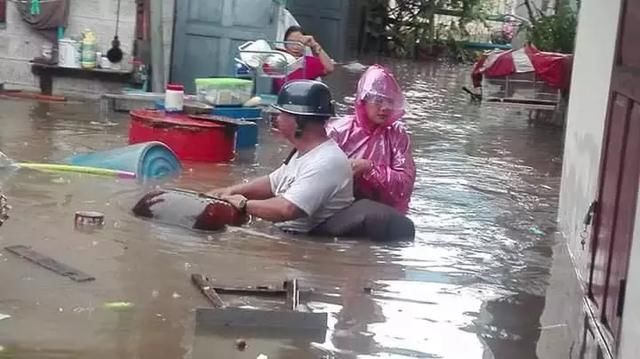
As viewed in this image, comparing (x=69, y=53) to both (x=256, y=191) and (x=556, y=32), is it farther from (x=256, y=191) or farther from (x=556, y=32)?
(x=556, y=32)

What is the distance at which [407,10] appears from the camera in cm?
2984

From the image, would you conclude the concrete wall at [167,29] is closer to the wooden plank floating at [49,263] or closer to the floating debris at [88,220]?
the floating debris at [88,220]

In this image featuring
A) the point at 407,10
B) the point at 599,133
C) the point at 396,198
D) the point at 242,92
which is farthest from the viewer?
the point at 407,10

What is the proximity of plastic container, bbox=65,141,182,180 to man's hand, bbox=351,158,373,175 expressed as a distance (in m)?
2.13

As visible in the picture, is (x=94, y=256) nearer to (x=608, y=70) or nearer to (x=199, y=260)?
(x=199, y=260)

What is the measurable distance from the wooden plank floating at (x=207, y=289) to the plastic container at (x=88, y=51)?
7.97m

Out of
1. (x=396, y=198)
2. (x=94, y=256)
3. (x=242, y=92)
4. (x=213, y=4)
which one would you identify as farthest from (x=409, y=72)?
(x=94, y=256)

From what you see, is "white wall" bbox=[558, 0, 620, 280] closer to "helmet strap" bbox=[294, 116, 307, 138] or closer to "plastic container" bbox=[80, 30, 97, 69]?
"helmet strap" bbox=[294, 116, 307, 138]

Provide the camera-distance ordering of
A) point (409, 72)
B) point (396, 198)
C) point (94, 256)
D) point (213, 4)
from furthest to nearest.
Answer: point (409, 72), point (213, 4), point (396, 198), point (94, 256)

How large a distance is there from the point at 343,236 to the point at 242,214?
68cm

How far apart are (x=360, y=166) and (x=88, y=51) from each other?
6.95 meters

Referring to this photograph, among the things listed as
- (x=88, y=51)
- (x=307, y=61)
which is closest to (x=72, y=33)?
(x=88, y=51)

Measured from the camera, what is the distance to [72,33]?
14.0m

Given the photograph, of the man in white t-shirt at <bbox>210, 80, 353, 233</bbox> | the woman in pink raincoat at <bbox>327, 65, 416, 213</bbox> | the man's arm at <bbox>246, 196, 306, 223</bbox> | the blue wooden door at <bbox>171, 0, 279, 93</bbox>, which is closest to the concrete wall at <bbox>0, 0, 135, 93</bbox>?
the blue wooden door at <bbox>171, 0, 279, 93</bbox>
